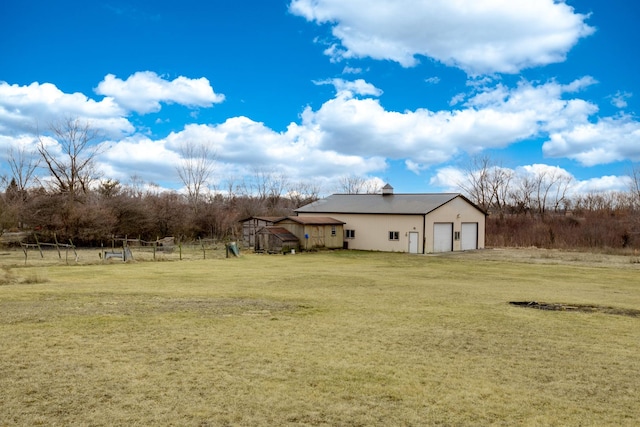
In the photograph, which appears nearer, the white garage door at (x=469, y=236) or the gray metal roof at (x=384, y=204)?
the gray metal roof at (x=384, y=204)

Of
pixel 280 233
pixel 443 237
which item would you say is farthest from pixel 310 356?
pixel 443 237

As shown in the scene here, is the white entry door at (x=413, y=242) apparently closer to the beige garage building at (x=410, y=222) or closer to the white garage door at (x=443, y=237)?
the beige garage building at (x=410, y=222)

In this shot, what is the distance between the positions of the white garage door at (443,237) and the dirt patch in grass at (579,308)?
2376cm

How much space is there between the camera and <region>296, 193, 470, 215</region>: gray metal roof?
127 feet

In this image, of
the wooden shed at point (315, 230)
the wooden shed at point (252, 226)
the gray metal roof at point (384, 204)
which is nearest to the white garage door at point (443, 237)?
the gray metal roof at point (384, 204)

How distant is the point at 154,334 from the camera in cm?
981

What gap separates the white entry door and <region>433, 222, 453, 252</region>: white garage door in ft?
5.90

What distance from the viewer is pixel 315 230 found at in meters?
38.3

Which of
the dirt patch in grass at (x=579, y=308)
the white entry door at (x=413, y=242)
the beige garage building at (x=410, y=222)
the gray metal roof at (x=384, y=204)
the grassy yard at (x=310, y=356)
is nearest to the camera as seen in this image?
the grassy yard at (x=310, y=356)

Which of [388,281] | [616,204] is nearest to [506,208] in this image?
[616,204]

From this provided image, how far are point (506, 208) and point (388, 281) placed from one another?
50694mm

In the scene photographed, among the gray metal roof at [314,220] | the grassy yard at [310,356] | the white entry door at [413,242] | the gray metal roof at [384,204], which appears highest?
the gray metal roof at [384,204]

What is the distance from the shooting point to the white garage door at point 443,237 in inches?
1523

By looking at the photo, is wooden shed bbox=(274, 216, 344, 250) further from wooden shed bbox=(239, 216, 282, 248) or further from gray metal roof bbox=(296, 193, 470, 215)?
gray metal roof bbox=(296, 193, 470, 215)
